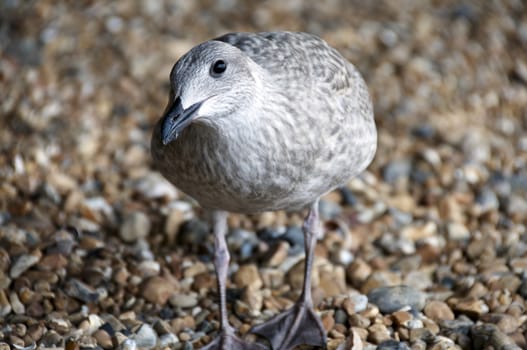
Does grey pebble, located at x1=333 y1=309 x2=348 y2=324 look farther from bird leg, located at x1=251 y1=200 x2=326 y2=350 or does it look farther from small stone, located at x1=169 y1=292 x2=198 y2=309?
small stone, located at x1=169 y1=292 x2=198 y2=309

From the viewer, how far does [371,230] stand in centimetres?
550

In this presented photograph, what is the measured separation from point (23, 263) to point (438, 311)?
2.23m

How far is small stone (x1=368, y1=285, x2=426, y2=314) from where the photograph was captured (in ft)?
14.7

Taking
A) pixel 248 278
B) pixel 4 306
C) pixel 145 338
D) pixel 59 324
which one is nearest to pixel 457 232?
pixel 248 278

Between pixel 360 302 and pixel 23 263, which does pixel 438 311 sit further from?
pixel 23 263

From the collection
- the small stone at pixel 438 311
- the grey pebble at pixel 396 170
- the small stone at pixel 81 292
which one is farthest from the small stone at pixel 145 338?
the grey pebble at pixel 396 170

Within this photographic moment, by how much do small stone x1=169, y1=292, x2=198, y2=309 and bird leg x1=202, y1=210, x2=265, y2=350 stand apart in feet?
0.97

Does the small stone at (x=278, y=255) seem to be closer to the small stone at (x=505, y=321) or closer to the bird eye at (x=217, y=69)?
the small stone at (x=505, y=321)

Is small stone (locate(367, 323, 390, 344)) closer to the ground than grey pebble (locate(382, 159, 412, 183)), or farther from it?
closer to the ground

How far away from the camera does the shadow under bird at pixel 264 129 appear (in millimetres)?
3387

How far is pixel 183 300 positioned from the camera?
4.64m

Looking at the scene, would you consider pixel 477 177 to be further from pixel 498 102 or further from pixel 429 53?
pixel 429 53

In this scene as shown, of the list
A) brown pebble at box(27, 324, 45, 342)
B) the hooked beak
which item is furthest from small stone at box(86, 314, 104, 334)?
the hooked beak

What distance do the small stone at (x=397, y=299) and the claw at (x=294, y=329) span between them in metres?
0.35
